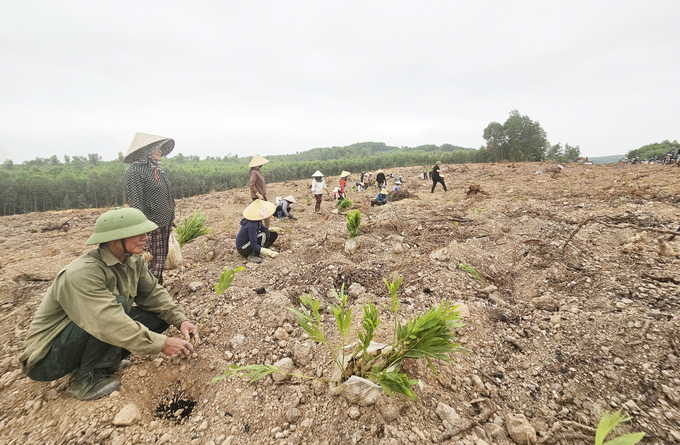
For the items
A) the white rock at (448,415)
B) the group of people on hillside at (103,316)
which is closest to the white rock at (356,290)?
the white rock at (448,415)

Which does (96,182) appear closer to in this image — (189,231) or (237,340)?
(189,231)

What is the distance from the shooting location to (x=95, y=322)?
146 centimetres

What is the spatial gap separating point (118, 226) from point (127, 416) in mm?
1073

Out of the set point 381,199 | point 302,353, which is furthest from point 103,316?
point 381,199

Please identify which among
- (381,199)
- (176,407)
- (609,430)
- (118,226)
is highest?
(118,226)

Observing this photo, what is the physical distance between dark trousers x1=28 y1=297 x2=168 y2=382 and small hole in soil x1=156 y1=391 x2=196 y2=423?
43 centimetres

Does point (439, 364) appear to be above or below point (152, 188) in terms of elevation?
below

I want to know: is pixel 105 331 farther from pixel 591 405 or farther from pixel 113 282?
pixel 591 405

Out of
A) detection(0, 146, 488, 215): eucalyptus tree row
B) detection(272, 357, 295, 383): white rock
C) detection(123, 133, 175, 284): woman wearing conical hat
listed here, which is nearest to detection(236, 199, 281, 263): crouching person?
detection(123, 133, 175, 284): woman wearing conical hat

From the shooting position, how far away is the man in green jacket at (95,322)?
1471mm

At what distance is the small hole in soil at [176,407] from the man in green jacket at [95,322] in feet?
0.95

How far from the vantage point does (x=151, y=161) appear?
280 cm

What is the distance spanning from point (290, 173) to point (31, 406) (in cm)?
3976

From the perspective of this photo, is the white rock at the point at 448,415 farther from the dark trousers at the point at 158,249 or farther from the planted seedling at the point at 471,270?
the dark trousers at the point at 158,249
